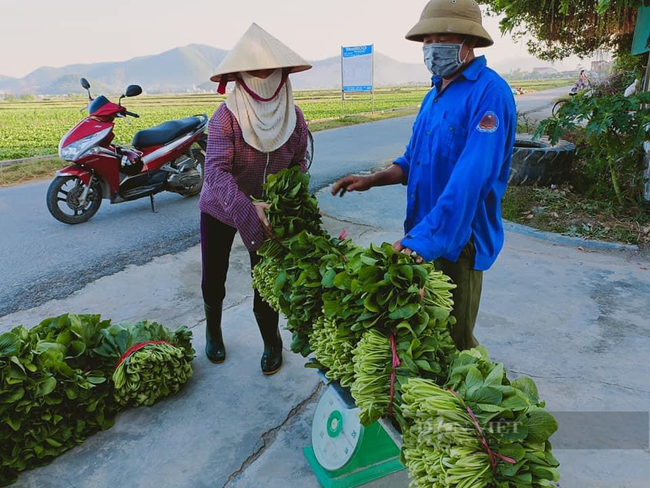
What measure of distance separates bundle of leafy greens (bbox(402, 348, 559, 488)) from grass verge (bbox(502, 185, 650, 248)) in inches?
168

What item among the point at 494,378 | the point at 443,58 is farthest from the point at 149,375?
the point at 443,58

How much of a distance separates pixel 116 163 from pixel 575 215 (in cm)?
537

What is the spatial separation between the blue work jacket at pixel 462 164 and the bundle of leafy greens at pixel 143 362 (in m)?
1.49

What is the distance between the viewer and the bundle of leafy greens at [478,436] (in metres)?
1.12

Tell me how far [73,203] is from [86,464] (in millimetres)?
4107

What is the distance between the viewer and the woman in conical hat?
2074 millimetres

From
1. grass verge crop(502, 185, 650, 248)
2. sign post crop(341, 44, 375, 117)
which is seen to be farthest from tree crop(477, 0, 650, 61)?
sign post crop(341, 44, 375, 117)

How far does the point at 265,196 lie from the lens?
217 cm

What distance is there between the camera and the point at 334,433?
1952 millimetres

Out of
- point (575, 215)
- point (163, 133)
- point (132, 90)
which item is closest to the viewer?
point (575, 215)

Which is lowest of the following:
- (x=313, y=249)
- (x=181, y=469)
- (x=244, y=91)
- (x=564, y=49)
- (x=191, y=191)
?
(x=181, y=469)

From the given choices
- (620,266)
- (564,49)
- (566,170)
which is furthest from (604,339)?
(564,49)

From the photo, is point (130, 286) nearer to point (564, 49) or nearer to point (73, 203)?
point (73, 203)

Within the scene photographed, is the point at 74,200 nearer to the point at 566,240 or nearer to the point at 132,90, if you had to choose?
the point at 132,90
